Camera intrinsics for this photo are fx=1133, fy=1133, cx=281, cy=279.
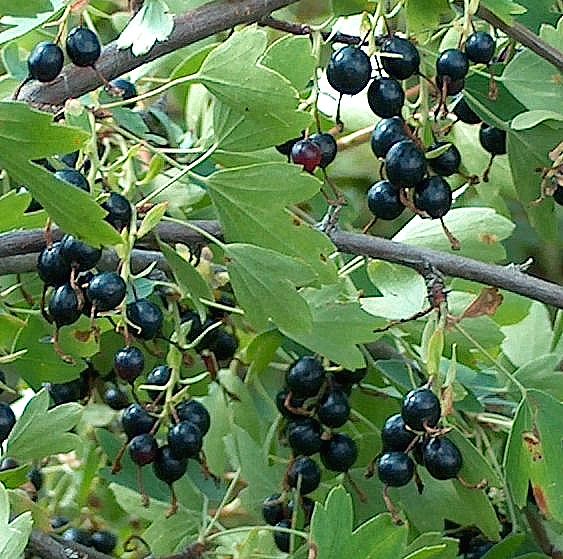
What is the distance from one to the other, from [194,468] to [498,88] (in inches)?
13.6

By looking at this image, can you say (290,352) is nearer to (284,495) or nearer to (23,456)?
(284,495)

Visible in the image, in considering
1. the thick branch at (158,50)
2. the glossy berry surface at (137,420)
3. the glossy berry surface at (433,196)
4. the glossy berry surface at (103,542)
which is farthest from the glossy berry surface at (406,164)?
the glossy berry surface at (103,542)

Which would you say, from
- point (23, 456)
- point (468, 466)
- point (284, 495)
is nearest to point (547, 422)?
point (468, 466)

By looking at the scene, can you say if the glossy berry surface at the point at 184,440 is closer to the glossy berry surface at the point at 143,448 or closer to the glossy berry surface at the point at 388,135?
the glossy berry surface at the point at 143,448

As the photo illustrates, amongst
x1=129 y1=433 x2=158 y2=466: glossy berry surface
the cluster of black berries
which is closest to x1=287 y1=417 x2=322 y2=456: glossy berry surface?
the cluster of black berries

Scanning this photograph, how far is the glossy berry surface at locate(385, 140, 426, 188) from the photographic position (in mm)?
650

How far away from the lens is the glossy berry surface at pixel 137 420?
0.72 metres

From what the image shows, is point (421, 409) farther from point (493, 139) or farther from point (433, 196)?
point (493, 139)

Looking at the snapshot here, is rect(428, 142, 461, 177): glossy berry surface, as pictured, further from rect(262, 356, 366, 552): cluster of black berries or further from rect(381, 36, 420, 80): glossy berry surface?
rect(262, 356, 366, 552): cluster of black berries

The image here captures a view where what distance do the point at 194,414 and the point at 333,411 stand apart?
0.31ft

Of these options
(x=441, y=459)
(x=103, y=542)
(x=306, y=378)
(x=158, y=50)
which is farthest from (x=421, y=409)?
(x=103, y=542)

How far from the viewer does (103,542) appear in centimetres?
90

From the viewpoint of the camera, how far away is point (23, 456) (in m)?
0.66

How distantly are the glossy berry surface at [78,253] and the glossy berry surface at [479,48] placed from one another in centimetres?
26
